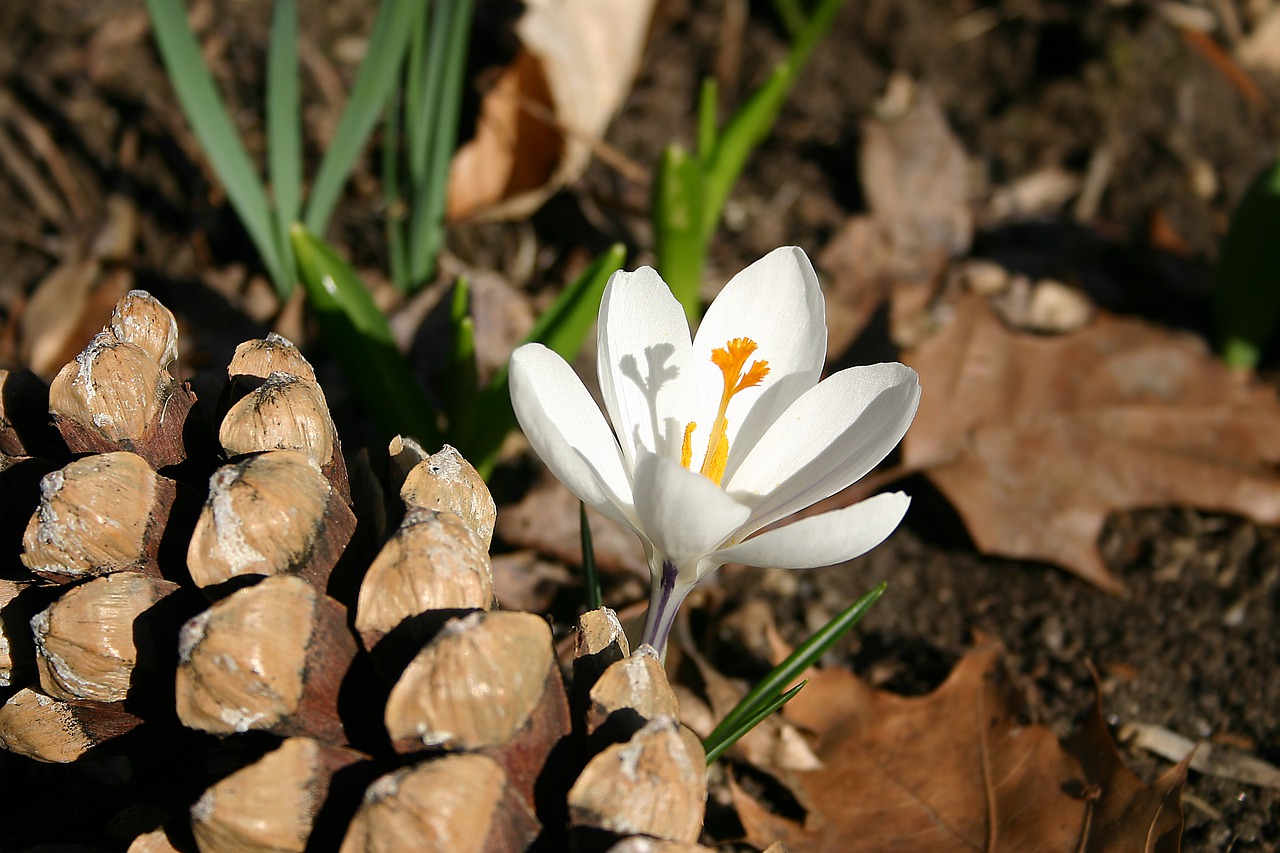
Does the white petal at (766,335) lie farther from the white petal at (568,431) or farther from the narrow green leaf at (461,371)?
the narrow green leaf at (461,371)

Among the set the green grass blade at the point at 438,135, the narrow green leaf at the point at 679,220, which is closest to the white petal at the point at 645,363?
the narrow green leaf at the point at 679,220

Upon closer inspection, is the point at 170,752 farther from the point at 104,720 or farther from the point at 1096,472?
the point at 1096,472

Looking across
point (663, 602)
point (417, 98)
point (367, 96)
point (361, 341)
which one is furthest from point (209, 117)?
point (663, 602)

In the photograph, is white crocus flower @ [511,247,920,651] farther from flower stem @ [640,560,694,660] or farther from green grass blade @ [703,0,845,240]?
green grass blade @ [703,0,845,240]

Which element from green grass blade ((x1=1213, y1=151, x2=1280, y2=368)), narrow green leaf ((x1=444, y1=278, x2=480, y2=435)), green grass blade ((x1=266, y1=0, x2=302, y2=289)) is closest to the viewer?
narrow green leaf ((x1=444, y1=278, x2=480, y2=435))

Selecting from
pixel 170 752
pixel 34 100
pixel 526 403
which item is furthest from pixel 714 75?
pixel 170 752

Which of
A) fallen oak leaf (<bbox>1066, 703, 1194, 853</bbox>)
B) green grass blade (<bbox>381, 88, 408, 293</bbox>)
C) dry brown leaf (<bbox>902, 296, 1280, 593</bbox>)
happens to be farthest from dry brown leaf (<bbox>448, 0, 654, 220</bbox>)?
fallen oak leaf (<bbox>1066, 703, 1194, 853</bbox>)

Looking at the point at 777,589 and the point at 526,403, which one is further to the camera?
the point at 777,589
